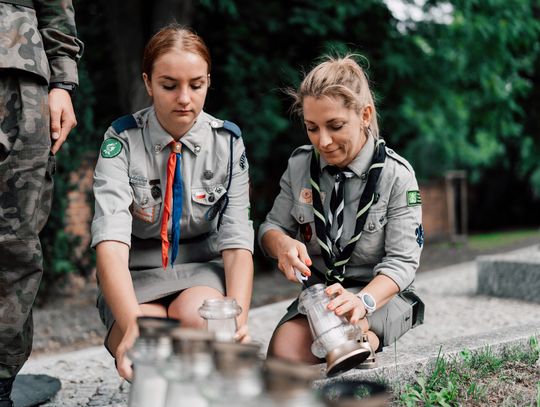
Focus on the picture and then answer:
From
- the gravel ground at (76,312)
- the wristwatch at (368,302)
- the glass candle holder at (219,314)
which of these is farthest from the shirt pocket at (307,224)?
the gravel ground at (76,312)

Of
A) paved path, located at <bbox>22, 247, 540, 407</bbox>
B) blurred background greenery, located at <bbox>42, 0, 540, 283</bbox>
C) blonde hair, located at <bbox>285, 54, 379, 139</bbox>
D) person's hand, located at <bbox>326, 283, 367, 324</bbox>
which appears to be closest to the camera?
person's hand, located at <bbox>326, 283, 367, 324</bbox>

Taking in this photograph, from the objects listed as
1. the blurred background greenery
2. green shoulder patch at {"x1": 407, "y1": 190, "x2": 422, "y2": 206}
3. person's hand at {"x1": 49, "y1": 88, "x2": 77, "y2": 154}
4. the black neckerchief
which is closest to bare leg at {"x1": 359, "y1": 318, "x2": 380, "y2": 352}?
the black neckerchief

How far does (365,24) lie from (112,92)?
3074mm

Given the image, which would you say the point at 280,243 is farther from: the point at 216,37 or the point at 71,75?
the point at 216,37

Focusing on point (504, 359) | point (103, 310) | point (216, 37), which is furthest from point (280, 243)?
point (216, 37)

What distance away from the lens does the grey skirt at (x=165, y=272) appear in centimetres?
279

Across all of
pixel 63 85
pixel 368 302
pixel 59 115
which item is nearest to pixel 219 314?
pixel 368 302

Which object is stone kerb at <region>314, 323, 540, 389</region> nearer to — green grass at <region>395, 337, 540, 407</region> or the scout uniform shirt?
green grass at <region>395, 337, 540, 407</region>

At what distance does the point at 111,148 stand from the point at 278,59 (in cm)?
582

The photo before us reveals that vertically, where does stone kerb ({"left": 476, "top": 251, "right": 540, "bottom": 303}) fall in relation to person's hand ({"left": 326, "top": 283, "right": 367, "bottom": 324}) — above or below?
below

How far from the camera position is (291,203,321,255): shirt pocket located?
3.03 metres

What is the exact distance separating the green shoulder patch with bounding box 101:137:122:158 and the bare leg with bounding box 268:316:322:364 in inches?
36.7

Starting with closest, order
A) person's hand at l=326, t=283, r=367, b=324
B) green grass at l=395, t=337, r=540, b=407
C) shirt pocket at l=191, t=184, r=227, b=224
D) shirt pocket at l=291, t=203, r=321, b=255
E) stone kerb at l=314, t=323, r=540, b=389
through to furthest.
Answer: person's hand at l=326, t=283, r=367, b=324
green grass at l=395, t=337, r=540, b=407
stone kerb at l=314, t=323, r=540, b=389
shirt pocket at l=191, t=184, r=227, b=224
shirt pocket at l=291, t=203, r=321, b=255

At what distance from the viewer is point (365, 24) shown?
8.42 meters
